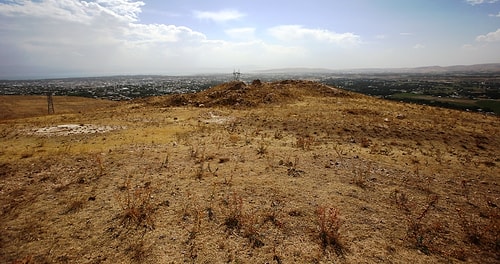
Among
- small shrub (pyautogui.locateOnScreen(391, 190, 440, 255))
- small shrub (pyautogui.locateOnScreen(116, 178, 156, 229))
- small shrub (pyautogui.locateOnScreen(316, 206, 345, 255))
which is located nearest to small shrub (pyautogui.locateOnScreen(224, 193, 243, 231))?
small shrub (pyautogui.locateOnScreen(116, 178, 156, 229))

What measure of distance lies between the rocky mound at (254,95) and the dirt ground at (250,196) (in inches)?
466

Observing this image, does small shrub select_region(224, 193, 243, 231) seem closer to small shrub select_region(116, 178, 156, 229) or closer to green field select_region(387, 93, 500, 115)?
small shrub select_region(116, 178, 156, 229)

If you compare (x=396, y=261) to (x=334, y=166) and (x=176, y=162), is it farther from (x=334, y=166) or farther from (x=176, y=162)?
(x=176, y=162)

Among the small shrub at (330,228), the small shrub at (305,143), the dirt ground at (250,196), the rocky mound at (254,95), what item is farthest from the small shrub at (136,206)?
the rocky mound at (254,95)

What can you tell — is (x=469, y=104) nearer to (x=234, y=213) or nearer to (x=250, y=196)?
(x=250, y=196)

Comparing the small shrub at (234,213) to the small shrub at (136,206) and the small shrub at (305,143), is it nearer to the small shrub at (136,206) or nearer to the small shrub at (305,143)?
the small shrub at (136,206)

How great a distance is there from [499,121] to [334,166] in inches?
801

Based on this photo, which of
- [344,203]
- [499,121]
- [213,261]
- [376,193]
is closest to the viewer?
[213,261]

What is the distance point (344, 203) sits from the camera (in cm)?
971

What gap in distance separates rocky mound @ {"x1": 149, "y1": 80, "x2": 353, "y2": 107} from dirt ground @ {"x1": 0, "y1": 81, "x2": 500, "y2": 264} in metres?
11.8

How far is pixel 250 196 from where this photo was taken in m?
10.0

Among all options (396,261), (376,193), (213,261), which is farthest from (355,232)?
(213,261)

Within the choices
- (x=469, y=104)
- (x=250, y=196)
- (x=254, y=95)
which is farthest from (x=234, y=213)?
(x=469, y=104)

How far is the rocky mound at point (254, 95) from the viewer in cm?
3077
